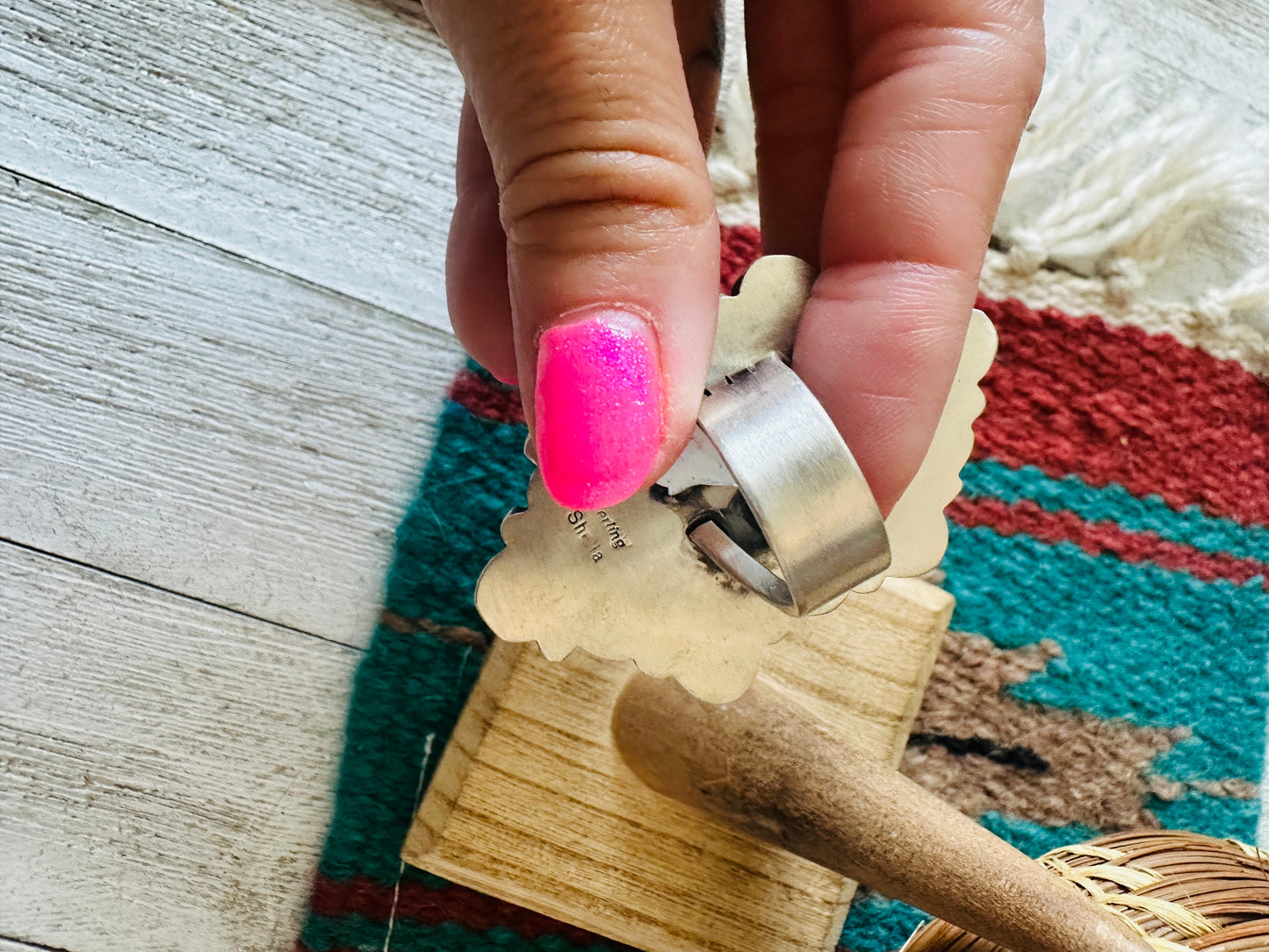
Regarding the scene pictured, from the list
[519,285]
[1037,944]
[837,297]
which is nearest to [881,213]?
[837,297]

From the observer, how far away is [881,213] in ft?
1.22

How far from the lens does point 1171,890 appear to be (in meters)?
0.40

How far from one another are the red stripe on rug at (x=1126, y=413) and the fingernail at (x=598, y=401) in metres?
0.29

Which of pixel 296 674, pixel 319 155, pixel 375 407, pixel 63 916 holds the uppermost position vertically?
pixel 319 155

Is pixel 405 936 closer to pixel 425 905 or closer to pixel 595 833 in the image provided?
pixel 425 905

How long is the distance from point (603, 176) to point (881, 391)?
Result: 125 mm

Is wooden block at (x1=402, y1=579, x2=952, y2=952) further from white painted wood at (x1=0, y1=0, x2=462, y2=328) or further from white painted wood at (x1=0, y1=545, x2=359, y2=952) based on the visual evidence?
white painted wood at (x1=0, y1=0, x2=462, y2=328)

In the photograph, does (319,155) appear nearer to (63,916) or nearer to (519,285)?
(519,285)

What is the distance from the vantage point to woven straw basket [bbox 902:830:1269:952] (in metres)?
0.38

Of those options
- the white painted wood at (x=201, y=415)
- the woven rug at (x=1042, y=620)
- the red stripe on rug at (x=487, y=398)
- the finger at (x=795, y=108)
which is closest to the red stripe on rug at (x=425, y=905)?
the woven rug at (x=1042, y=620)

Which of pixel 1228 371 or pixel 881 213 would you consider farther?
pixel 1228 371

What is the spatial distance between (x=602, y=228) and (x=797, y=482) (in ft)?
0.29

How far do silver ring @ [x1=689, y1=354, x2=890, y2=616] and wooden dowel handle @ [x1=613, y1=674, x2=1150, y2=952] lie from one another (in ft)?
0.22

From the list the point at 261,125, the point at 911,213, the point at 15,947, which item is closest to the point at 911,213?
the point at 911,213
